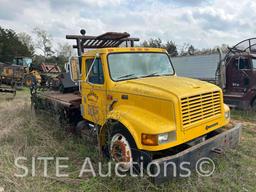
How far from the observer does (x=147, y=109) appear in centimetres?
362

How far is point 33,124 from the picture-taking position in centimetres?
624

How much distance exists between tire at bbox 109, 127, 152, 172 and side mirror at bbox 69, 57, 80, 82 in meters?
1.68

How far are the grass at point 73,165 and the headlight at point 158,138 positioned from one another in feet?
1.67

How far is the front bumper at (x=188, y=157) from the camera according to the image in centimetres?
309

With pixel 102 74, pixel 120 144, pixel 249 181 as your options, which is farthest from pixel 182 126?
pixel 102 74

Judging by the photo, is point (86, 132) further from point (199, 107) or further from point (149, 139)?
point (199, 107)

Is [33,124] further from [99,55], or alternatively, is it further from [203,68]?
[203,68]

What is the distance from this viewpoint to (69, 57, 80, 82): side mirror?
4.93 metres

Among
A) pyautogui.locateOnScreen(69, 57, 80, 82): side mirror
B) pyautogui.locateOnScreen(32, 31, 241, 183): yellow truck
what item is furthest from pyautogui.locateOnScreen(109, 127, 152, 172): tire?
pyautogui.locateOnScreen(69, 57, 80, 82): side mirror

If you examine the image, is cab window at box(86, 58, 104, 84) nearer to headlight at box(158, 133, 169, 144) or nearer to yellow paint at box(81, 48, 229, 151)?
yellow paint at box(81, 48, 229, 151)

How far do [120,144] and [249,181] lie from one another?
2060mm

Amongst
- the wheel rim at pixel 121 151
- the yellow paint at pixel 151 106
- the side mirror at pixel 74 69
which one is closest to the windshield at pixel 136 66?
the yellow paint at pixel 151 106

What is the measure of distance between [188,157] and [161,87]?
106 cm

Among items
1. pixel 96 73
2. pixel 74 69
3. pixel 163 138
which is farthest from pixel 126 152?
pixel 74 69
